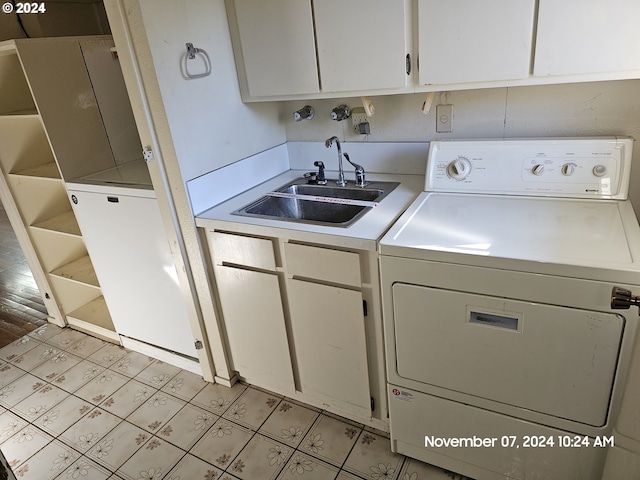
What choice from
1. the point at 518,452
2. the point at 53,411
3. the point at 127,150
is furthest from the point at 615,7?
the point at 53,411

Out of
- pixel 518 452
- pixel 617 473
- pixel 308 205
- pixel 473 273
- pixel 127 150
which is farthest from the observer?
pixel 127 150

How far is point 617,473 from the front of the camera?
1.07 metres

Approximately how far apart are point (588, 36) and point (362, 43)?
730 millimetres

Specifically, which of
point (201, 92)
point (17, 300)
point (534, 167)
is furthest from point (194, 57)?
point (17, 300)

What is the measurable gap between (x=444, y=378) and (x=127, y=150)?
2.12m

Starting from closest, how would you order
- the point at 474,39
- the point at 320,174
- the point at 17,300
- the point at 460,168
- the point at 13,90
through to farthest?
the point at 474,39, the point at 460,168, the point at 320,174, the point at 13,90, the point at 17,300

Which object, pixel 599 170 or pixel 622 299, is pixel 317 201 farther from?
pixel 622 299

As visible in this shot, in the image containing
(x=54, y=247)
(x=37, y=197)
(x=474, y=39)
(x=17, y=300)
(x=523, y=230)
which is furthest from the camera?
(x=17, y=300)

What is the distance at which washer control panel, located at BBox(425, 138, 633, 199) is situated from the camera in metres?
1.44

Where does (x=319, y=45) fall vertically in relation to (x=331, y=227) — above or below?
above

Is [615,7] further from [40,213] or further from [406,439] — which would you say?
[40,213]

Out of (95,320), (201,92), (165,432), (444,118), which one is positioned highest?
(201,92)

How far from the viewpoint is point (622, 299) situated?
3.41 feet

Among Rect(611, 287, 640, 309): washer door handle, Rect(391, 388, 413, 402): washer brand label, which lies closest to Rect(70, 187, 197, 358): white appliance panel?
Rect(391, 388, 413, 402): washer brand label
